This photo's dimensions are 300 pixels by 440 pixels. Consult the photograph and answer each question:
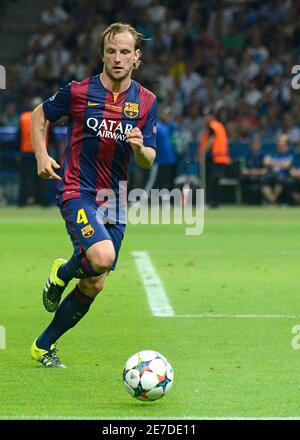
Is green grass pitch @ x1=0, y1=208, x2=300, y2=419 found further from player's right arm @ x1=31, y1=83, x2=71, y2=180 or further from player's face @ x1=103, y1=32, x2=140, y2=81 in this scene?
player's face @ x1=103, y1=32, x2=140, y2=81

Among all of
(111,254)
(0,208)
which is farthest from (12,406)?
(0,208)

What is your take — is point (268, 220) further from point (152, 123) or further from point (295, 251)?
point (152, 123)

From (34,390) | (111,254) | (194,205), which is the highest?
(111,254)

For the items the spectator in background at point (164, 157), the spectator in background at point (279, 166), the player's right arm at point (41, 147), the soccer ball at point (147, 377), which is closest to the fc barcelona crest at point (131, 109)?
the player's right arm at point (41, 147)

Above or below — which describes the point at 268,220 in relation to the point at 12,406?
below

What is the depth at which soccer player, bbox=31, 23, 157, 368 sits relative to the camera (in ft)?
26.4

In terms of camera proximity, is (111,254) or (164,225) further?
(164,225)

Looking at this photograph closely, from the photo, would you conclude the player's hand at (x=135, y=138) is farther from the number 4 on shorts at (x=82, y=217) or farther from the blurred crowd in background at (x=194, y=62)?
the blurred crowd in background at (x=194, y=62)

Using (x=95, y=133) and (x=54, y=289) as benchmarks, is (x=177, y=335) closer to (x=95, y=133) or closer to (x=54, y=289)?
(x=54, y=289)

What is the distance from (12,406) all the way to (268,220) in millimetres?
16684

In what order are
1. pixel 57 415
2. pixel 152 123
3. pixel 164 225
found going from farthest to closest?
pixel 164 225
pixel 152 123
pixel 57 415

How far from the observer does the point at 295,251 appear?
17.0 meters

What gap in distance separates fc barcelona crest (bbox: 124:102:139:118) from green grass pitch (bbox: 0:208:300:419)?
65.0 inches

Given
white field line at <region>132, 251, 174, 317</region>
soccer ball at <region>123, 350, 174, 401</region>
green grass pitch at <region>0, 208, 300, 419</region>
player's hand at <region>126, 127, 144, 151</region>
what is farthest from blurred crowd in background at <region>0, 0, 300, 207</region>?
soccer ball at <region>123, 350, 174, 401</region>
